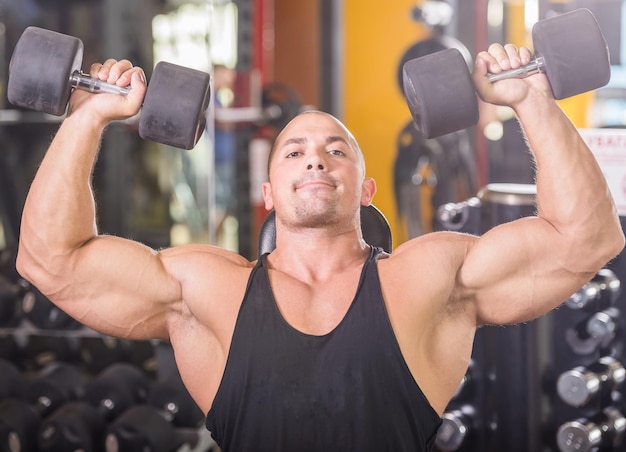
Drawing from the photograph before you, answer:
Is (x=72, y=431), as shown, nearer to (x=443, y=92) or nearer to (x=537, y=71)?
(x=443, y=92)

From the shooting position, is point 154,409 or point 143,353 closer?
point 154,409

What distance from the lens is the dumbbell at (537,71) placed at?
1810 millimetres

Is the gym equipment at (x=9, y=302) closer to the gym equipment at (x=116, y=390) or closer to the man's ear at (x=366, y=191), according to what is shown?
the gym equipment at (x=116, y=390)

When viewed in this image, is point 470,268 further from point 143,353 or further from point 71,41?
point 143,353

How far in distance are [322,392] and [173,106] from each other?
2.08 ft

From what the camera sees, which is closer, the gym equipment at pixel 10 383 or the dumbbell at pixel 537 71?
the dumbbell at pixel 537 71

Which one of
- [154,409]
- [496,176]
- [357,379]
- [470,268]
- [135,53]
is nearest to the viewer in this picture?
[357,379]

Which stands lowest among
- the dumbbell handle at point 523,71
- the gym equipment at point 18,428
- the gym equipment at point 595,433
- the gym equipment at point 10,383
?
the gym equipment at point 18,428

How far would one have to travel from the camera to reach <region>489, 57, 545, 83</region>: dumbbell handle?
72.6 inches

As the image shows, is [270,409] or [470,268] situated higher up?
[470,268]

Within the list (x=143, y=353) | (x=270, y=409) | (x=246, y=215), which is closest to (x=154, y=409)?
(x=143, y=353)

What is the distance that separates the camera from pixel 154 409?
3.22 m

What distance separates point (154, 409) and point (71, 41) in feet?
5.50

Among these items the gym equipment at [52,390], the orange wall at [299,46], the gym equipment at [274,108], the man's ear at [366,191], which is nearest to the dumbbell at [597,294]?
the man's ear at [366,191]
